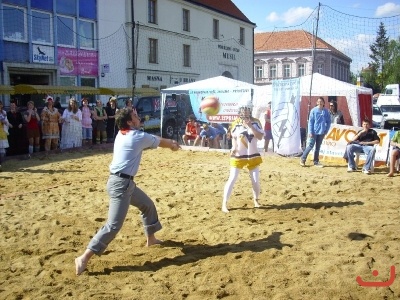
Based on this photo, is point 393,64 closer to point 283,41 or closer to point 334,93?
point 283,41

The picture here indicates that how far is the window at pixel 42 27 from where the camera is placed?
2208cm

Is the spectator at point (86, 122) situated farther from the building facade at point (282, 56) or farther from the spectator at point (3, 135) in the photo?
the building facade at point (282, 56)

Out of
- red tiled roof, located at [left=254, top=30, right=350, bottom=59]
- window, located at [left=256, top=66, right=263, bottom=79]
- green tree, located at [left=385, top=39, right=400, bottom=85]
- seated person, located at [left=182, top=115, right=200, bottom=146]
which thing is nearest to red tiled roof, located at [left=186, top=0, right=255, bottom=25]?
red tiled roof, located at [left=254, top=30, right=350, bottom=59]

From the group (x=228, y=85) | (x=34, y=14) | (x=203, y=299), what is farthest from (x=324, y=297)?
(x=34, y=14)

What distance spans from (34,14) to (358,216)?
20.3 m

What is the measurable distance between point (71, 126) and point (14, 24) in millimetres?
8908

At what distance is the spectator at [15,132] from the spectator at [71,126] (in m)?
1.38

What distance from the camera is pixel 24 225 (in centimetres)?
636

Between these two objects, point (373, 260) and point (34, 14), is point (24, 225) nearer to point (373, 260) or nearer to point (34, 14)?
point (373, 260)

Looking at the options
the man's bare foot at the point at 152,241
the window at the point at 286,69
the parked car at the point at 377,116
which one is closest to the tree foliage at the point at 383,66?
the window at the point at 286,69

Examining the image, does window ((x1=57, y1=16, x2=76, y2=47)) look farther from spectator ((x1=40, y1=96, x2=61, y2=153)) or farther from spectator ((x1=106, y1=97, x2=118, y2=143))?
spectator ((x1=40, y1=96, x2=61, y2=153))

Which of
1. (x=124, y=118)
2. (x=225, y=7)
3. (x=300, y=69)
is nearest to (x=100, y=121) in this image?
(x=124, y=118)

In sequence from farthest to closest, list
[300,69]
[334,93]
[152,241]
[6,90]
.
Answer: [300,69]
[334,93]
[6,90]
[152,241]

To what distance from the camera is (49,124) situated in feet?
46.9
